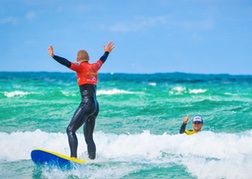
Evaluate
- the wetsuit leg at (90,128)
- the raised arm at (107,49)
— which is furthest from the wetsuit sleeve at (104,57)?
the wetsuit leg at (90,128)

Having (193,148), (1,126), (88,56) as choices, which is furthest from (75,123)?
(1,126)

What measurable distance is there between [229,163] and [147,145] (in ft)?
9.61

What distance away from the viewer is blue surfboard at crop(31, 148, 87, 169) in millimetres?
Answer: 7273

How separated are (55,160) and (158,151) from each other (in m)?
3.05

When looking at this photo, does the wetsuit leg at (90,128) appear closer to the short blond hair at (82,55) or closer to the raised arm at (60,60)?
the short blond hair at (82,55)

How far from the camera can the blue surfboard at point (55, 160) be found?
23.9ft

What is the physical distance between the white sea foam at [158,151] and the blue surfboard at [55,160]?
0.31 metres

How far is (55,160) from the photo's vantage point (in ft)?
24.0

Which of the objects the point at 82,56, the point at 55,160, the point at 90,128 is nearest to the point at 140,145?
the point at 90,128

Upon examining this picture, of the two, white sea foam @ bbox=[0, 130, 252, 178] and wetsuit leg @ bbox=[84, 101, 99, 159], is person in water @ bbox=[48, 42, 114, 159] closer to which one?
wetsuit leg @ bbox=[84, 101, 99, 159]

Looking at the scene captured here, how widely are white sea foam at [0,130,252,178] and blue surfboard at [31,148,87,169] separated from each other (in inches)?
12.0

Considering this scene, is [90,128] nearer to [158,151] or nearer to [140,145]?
[158,151]

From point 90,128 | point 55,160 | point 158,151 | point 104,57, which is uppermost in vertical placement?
point 104,57

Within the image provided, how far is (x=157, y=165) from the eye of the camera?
319 inches
